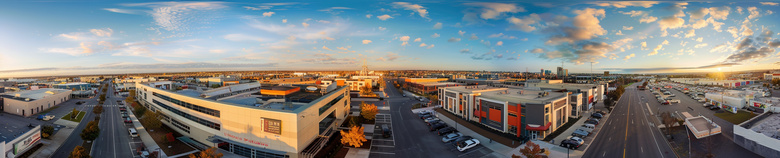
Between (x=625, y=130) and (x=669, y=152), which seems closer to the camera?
(x=669, y=152)

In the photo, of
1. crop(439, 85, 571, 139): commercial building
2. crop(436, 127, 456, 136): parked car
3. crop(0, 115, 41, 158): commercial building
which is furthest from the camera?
crop(436, 127, 456, 136): parked car

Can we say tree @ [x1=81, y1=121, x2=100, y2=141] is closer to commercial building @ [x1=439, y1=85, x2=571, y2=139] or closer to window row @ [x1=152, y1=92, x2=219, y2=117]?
window row @ [x1=152, y1=92, x2=219, y2=117]

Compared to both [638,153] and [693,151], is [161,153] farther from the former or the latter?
[693,151]

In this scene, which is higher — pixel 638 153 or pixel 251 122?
pixel 251 122

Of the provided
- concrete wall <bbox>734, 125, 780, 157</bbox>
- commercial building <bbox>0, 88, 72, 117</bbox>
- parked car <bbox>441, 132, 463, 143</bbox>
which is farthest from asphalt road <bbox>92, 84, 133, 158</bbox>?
concrete wall <bbox>734, 125, 780, 157</bbox>

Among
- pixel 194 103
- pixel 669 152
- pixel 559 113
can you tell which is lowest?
pixel 669 152

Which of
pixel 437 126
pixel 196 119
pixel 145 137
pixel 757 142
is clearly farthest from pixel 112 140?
pixel 757 142

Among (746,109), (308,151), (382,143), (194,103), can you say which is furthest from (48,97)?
(746,109)
